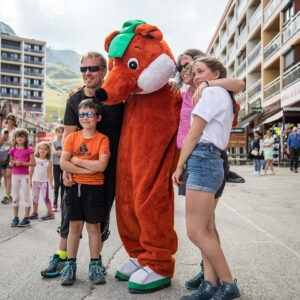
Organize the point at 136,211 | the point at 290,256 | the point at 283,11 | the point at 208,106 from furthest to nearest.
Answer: the point at 283,11 → the point at 290,256 → the point at 136,211 → the point at 208,106

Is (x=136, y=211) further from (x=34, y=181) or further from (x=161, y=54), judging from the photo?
(x=34, y=181)

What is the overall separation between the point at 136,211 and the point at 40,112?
75.3 metres

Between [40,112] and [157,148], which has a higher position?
[40,112]

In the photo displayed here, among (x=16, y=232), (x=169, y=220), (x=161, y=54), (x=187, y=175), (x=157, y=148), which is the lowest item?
(x=16, y=232)

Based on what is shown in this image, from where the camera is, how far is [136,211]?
9.01 feet


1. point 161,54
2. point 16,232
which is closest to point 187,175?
point 161,54

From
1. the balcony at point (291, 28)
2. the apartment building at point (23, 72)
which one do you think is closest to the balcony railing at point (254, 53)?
the balcony at point (291, 28)

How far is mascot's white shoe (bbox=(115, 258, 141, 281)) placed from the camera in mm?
2785

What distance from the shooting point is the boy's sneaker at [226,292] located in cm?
220

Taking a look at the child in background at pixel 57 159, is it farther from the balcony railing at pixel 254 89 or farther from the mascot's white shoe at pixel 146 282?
the balcony railing at pixel 254 89

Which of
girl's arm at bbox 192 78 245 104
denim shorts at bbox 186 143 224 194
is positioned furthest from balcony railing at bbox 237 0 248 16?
denim shorts at bbox 186 143 224 194

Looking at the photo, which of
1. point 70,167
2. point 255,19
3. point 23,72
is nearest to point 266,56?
point 255,19

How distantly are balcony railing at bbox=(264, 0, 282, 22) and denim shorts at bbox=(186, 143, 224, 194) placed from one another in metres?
22.1

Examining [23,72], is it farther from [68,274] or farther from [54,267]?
[68,274]
